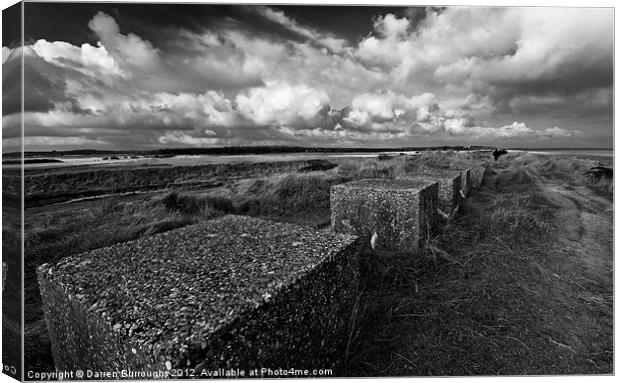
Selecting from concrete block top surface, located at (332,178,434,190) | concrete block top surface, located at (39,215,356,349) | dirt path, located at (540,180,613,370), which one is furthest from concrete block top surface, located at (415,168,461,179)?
concrete block top surface, located at (39,215,356,349)

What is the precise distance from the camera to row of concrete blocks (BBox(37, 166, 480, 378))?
979mm

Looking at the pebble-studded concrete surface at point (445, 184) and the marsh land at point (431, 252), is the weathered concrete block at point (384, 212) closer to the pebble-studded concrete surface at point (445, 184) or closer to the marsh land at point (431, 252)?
the marsh land at point (431, 252)

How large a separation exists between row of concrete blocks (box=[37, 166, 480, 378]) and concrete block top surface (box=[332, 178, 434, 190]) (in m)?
1.37

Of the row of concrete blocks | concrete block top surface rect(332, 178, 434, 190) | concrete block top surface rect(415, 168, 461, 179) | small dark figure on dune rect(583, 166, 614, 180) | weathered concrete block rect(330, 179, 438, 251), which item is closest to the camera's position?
the row of concrete blocks

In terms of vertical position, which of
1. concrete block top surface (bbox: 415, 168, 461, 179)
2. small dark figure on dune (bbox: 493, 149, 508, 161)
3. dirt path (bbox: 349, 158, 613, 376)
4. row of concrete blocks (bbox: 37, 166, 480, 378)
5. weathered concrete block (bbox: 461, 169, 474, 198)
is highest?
small dark figure on dune (bbox: 493, 149, 508, 161)

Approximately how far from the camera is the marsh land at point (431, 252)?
1920 mm

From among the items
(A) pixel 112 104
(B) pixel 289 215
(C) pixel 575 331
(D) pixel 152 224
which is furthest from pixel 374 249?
(A) pixel 112 104

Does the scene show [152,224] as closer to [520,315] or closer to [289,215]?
[289,215]

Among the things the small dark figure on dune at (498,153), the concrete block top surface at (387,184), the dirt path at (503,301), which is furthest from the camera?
the small dark figure on dune at (498,153)

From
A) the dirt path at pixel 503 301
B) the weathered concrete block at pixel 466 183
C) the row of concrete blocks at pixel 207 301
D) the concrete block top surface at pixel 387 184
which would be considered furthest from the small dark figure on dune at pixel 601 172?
the row of concrete blocks at pixel 207 301

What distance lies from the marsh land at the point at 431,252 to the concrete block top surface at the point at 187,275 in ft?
2.12

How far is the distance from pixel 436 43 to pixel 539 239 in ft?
6.84

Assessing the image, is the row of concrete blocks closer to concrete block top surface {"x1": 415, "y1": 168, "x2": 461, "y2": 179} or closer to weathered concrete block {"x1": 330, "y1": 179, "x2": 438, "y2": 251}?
weathered concrete block {"x1": 330, "y1": 179, "x2": 438, "y2": 251}

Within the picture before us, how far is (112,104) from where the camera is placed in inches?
89.7
